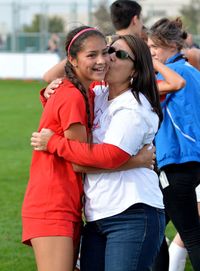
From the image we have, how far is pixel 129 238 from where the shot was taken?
4.35 metres

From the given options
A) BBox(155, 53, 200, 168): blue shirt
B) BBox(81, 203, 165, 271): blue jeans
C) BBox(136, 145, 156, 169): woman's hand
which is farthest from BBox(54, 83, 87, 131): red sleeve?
BBox(155, 53, 200, 168): blue shirt

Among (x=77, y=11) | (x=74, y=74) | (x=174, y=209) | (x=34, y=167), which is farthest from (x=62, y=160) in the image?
(x=77, y=11)

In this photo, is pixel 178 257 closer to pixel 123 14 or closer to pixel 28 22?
pixel 123 14

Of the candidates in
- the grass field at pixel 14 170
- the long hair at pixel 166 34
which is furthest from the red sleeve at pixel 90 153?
the grass field at pixel 14 170

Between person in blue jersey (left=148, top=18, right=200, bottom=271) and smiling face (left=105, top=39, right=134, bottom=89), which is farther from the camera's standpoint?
person in blue jersey (left=148, top=18, right=200, bottom=271)

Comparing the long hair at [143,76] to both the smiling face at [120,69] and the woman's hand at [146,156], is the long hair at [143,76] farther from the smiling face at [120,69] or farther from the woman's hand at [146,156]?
the woman's hand at [146,156]

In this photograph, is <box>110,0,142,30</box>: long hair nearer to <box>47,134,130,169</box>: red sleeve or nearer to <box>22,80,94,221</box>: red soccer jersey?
<box>22,80,94,221</box>: red soccer jersey

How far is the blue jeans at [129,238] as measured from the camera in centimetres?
434

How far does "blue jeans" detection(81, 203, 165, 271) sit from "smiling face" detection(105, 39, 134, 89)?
0.69 m

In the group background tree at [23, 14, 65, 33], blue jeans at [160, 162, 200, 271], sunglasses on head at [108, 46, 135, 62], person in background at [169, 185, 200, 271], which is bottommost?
background tree at [23, 14, 65, 33]

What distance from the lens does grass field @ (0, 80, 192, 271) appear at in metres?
7.86

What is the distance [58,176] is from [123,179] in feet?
1.15

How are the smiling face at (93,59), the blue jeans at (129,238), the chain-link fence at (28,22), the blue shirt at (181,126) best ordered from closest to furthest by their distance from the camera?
1. the blue jeans at (129,238)
2. the smiling face at (93,59)
3. the blue shirt at (181,126)
4. the chain-link fence at (28,22)

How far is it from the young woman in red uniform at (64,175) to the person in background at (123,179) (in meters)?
0.07
